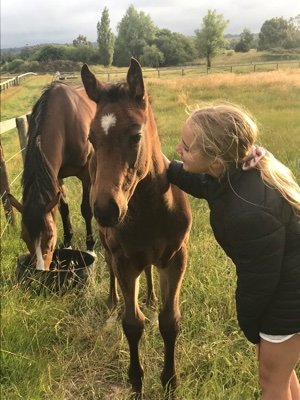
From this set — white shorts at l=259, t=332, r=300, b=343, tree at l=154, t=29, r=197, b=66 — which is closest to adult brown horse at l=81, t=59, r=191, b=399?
white shorts at l=259, t=332, r=300, b=343

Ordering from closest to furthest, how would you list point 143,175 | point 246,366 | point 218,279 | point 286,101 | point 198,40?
point 143,175, point 246,366, point 218,279, point 286,101, point 198,40

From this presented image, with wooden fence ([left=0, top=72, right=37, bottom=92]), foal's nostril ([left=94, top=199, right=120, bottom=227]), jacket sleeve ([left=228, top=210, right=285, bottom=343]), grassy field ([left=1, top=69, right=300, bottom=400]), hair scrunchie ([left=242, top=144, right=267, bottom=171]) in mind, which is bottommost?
wooden fence ([left=0, top=72, right=37, bottom=92])

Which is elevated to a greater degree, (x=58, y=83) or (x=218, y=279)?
(x=58, y=83)

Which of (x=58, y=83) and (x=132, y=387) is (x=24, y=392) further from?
(x=58, y=83)

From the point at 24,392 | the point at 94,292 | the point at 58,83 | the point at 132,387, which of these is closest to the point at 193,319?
the point at 132,387

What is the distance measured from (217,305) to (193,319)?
0.84ft

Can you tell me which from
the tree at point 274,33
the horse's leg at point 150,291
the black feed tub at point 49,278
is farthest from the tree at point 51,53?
the horse's leg at point 150,291

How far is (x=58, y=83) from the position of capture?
549 cm

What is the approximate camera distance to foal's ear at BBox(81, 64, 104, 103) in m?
2.31

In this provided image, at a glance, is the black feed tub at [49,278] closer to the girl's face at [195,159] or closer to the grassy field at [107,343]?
the grassy field at [107,343]

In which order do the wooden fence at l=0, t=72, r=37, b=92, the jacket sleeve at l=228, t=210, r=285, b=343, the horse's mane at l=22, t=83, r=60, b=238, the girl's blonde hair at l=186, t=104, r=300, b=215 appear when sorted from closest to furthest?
the jacket sleeve at l=228, t=210, r=285, b=343 < the girl's blonde hair at l=186, t=104, r=300, b=215 < the horse's mane at l=22, t=83, r=60, b=238 < the wooden fence at l=0, t=72, r=37, b=92

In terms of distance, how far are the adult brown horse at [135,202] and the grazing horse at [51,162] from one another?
57.5 inches

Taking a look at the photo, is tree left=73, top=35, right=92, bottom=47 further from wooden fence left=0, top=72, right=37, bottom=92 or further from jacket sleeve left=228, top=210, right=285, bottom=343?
jacket sleeve left=228, top=210, right=285, bottom=343

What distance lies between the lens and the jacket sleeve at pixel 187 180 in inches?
96.3
